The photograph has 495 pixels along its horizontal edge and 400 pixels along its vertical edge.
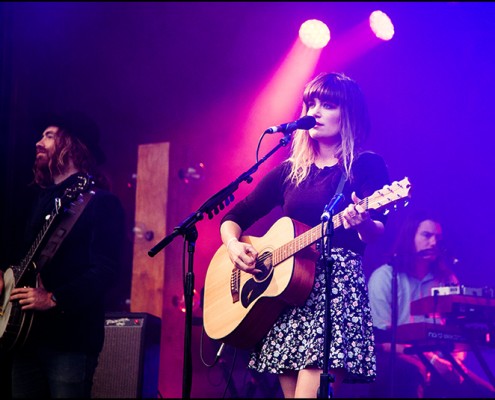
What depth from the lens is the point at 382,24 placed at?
4.69 meters

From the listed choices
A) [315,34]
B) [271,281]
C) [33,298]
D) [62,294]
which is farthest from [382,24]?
[33,298]

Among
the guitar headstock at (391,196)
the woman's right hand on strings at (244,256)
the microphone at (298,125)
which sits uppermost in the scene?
the microphone at (298,125)

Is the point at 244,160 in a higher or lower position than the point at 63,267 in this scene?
higher

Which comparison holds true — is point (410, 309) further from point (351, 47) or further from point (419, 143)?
point (351, 47)

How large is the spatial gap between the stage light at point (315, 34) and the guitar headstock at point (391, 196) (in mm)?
2584

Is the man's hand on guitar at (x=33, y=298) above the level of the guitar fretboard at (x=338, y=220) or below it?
below

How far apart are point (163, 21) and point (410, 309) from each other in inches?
138

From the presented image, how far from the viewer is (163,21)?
19.8 ft

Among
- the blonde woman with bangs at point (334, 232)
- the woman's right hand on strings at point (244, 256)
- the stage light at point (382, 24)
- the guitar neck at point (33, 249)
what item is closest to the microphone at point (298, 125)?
the blonde woman with bangs at point (334, 232)

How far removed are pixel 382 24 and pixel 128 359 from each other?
3.01 metres

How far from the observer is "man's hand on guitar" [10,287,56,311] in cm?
308

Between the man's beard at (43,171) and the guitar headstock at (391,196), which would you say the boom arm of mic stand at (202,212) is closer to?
the guitar headstock at (391,196)

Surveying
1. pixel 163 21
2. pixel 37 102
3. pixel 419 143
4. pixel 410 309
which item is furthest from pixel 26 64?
pixel 410 309

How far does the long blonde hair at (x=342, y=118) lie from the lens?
2934 millimetres
